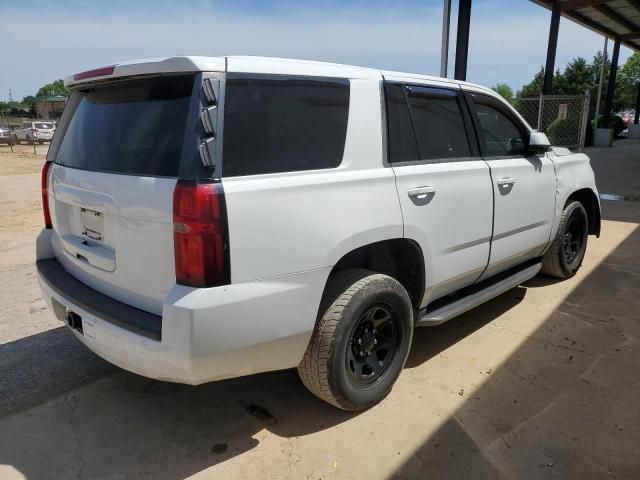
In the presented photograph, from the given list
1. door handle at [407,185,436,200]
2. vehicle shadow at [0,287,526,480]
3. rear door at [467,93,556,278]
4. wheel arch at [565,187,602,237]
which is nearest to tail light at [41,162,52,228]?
vehicle shadow at [0,287,526,480]

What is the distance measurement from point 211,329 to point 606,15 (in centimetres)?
2204

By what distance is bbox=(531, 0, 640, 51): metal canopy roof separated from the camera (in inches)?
625

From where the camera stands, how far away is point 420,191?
2906mm

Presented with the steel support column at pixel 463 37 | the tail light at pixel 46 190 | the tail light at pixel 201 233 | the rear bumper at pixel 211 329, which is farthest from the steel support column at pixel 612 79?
the tail light at pixel 201 233

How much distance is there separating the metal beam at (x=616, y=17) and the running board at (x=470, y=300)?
1737 cm

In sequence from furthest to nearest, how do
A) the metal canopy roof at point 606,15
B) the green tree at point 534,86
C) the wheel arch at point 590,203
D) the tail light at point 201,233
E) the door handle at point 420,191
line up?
the green tree at point 534,86, the metal canopy roof at point 606,15, the wheel arch at point 590,203, the door handle at point 420,191, the tail light at point 201,233

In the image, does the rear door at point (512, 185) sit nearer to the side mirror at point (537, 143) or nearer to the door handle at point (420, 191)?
the side mirror at point (537, 143)

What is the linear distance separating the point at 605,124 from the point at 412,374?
87.0ft

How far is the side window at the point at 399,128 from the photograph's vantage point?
2.86m

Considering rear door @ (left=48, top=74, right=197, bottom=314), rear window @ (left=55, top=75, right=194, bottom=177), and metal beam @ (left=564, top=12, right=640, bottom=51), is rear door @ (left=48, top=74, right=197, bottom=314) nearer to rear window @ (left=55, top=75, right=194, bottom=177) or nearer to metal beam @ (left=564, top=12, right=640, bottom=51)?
rear window @ (left=55, top=75, right=194, bottom=177)

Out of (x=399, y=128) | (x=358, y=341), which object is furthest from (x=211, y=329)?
(x=399, y=128)

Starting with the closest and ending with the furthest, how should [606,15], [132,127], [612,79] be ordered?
[132,127] → [606,15] → [612,79]

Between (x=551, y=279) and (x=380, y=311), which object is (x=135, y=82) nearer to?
(x=380, y=311)

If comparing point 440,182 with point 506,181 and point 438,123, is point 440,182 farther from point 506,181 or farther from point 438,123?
point 506,181
